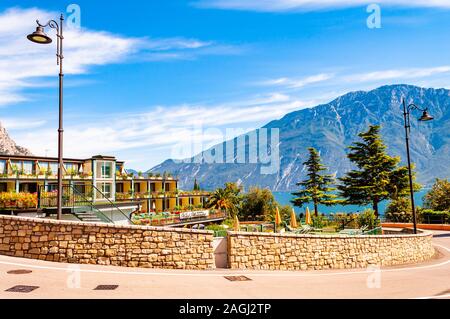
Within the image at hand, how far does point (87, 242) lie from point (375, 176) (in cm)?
3801

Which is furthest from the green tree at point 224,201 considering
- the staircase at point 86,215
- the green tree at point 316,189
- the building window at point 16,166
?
the staircase at point 86,215

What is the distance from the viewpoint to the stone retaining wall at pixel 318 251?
45.7 feet

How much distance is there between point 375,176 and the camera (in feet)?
139

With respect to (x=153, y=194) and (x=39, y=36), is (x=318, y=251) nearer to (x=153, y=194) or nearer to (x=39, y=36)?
(x=39, y=36)

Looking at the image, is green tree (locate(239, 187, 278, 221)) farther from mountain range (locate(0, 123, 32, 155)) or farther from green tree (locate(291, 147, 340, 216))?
mountain range (locate(0, 123, 32, 155))

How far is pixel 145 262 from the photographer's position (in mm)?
12086

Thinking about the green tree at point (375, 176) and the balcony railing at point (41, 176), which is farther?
the green tree at point (375, 176)

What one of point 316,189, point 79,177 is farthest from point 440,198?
point 79,177

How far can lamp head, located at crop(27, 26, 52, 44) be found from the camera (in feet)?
39.4

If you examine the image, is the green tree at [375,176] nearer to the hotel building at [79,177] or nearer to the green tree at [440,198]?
the green tree at [440,198]

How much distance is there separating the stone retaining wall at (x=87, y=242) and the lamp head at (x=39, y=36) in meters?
6.06

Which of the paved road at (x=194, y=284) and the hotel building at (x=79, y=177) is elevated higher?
the hotel building at (x=79, y=177)
